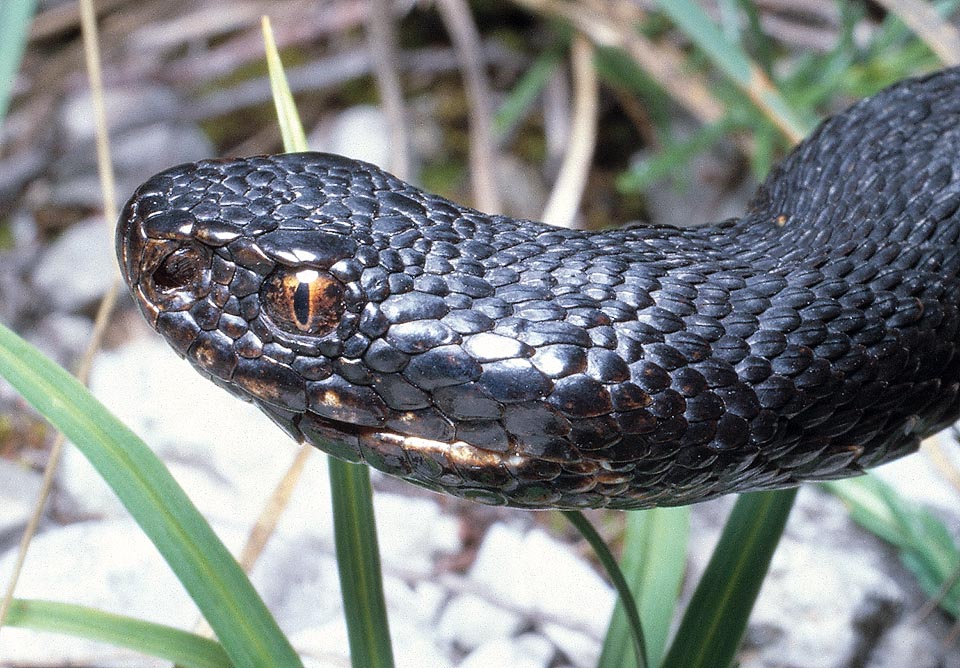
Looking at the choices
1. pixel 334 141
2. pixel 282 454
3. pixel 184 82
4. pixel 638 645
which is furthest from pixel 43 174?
pixel 638 645

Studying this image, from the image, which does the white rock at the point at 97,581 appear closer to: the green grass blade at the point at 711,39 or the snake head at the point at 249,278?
the snake head at the point at 249,278

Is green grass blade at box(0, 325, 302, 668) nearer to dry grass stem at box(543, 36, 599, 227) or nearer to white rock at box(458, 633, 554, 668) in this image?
white rock at box(458, 633, 554, 668)

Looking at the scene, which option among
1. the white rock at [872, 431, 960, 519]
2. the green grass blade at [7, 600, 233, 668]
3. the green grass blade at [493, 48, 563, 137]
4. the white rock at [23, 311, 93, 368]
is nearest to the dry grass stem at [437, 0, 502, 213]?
the green grass blade at [493, 48, 563, 137]

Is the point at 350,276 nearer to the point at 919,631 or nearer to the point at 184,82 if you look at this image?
the point at 919,631

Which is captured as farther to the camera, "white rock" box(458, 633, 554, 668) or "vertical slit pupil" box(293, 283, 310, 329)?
"white rock" box(458, 633, 554, 668)

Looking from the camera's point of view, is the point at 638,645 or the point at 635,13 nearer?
the point at 638,645
